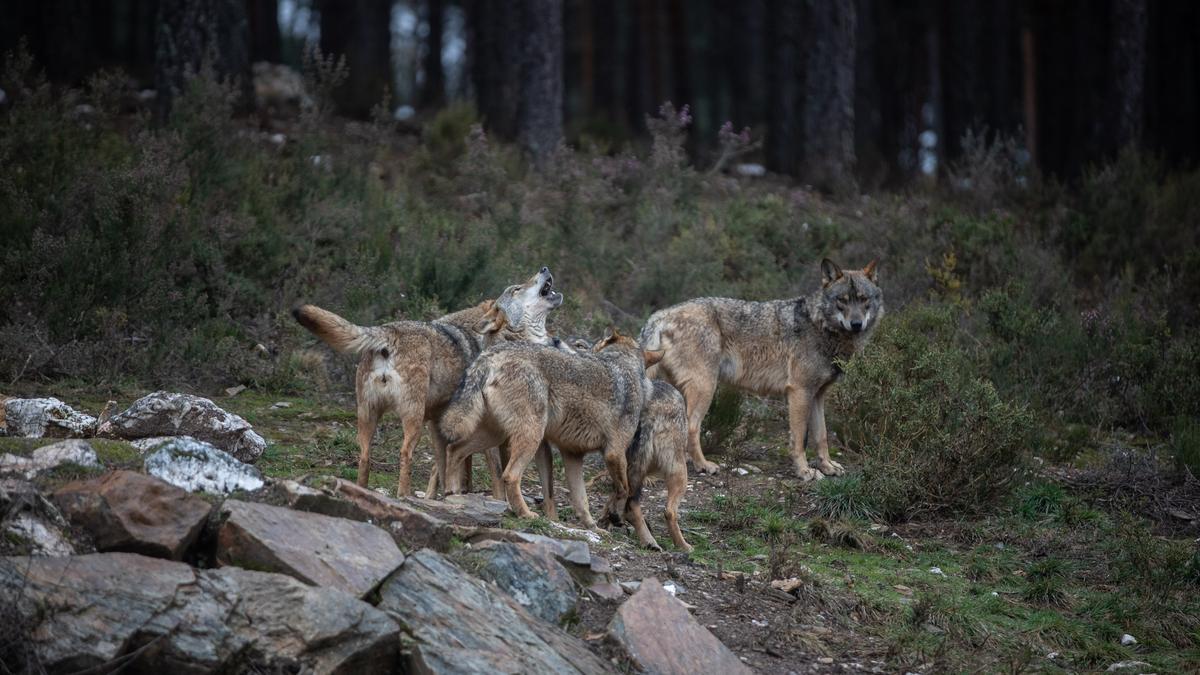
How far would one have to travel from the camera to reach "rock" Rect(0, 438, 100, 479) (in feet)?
19.4

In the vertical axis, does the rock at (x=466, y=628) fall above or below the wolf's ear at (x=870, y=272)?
below

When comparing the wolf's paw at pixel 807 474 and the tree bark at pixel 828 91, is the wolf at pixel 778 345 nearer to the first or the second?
the wolf's paw at pixel 807 474

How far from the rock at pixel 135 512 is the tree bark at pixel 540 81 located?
44.3ft

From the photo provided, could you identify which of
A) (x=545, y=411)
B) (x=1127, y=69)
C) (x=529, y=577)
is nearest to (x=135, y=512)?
(x=529, y=577)

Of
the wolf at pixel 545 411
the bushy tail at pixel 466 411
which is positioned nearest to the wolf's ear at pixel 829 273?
the wolf at pixel 545 411

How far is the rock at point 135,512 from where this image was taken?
5453 mm

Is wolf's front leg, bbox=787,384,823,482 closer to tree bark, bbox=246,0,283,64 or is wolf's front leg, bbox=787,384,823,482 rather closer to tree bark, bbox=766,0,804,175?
tree bark, bbox=766,0,804,175

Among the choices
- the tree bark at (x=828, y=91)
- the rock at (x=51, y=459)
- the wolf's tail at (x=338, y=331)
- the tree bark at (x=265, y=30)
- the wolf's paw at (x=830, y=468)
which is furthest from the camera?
the tree bark at (x=265, y=30)

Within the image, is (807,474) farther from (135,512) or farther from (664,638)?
(135,512)

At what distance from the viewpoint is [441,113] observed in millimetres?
19078

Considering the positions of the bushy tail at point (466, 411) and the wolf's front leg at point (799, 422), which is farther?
the wolf's front leg at point (799, 422)

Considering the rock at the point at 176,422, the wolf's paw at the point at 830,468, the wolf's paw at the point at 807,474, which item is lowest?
the wolf's paw at the point at 830,468

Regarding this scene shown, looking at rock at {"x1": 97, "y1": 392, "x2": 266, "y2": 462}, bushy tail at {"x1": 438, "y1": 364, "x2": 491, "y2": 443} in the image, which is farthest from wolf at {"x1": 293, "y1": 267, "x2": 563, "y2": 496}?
rock at {"x1": 97, "y1": 392, "x2": 266, "y2": 462}

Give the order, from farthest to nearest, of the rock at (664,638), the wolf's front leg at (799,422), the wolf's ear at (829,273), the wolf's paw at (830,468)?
the wolf's ear at (829,273)
the wolf's paw at (830,468)
the wolf's front leg at (799,422)
the rock at (664,638)
